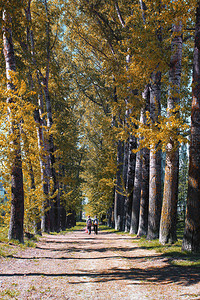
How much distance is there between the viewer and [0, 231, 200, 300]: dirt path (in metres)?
5.47

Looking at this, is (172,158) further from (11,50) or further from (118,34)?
(118,34)

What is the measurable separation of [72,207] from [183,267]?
29.1 meters

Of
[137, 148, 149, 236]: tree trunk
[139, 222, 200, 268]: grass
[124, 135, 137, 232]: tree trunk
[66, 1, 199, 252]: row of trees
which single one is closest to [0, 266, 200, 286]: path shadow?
[139, 222, 200, 268]: grass

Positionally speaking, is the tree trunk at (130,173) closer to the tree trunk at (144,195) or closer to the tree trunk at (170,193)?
the tree trunk at (144,195)

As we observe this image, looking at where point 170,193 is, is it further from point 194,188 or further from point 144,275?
point 144,275

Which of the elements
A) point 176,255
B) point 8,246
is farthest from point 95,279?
point 8,246

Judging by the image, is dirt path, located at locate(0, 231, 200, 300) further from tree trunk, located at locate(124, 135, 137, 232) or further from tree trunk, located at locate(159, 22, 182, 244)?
tree trunk, located at locate(124, 135, 137, 232)

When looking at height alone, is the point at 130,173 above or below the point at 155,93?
below

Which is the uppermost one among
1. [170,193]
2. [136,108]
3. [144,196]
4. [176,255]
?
[136,108]

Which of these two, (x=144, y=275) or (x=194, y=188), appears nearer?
(x=144, y=275)

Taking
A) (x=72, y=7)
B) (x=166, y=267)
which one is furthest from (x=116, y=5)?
(x=166, y=267)

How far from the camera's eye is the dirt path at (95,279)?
5.47 metres

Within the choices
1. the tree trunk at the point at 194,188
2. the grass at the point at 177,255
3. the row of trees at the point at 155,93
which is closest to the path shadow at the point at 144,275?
the grass at the point at 177,255

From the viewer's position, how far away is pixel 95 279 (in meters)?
6.77
